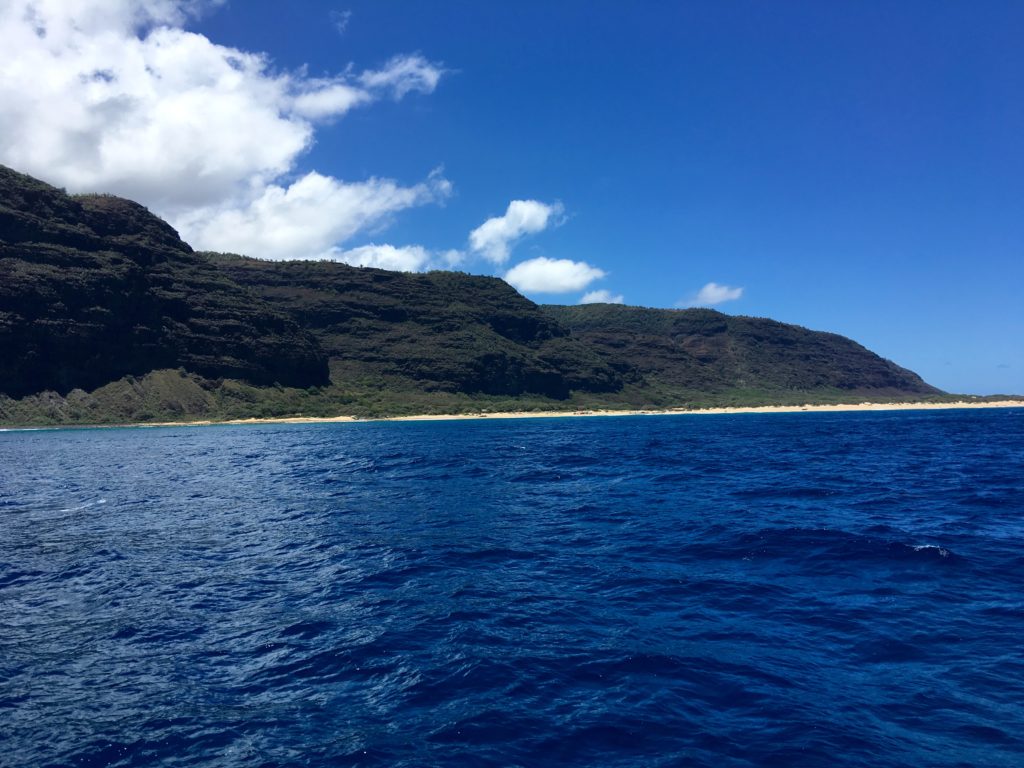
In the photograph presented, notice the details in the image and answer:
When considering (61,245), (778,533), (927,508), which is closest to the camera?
(778,533)

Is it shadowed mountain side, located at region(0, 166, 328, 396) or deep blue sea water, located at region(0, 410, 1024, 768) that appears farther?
shadowed mountain side, located at region(0, 166, 328, 396)

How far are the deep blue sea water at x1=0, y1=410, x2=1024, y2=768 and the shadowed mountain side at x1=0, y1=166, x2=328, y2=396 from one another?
145m

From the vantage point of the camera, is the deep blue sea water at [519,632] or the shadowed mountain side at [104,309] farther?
the shadowed mountain side at [104,309]

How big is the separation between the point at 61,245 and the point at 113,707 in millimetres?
193962

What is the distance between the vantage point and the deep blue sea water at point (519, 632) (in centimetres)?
995

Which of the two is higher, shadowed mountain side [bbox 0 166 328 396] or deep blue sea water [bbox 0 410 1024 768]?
shadowed mountain side [bbox 0 166 328 396]

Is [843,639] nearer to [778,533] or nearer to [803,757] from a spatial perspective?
[803,757]

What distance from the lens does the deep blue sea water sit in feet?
32.6

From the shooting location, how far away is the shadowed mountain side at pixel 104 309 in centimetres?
14950

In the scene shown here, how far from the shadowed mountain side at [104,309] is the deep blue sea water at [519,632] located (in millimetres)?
144737

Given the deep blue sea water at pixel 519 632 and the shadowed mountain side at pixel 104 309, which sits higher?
the shadowed mountain side at pixel 104 309

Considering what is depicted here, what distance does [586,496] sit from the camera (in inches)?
1341

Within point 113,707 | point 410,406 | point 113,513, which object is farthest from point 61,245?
point 113,707

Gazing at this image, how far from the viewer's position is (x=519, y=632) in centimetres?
1438
